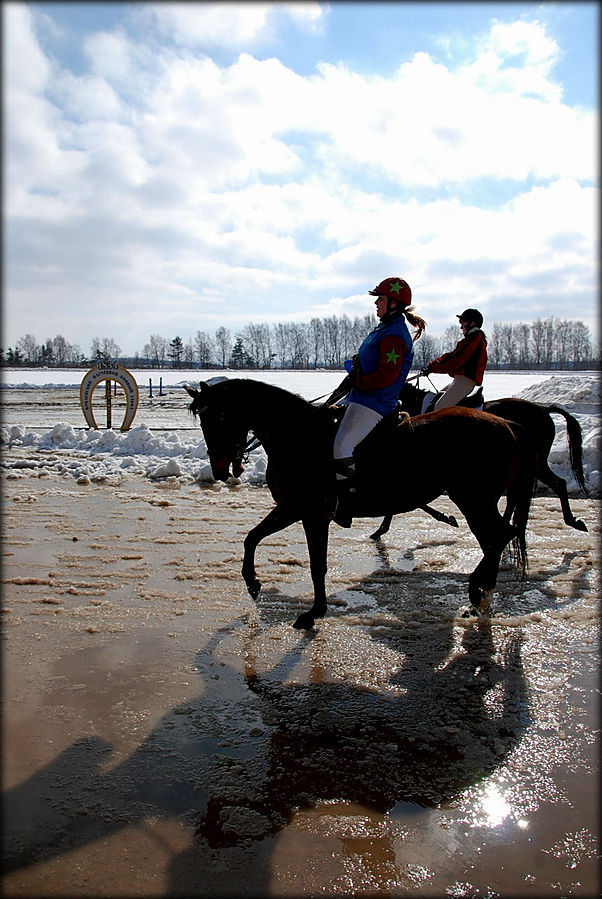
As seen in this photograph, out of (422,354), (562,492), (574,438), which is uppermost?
(422,354)

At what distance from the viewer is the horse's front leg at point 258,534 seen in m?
4.86

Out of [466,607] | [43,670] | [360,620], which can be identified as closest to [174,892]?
[43,670]

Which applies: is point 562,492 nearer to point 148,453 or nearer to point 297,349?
point 148,453

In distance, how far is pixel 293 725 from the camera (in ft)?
10.8

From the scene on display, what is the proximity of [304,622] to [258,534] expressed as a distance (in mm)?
886

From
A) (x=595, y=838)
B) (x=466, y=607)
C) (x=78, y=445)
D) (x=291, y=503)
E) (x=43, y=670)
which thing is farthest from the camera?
(x=78, y=445)

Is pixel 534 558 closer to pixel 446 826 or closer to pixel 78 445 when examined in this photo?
pixel 446 826

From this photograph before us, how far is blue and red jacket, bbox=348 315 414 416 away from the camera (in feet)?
14.8

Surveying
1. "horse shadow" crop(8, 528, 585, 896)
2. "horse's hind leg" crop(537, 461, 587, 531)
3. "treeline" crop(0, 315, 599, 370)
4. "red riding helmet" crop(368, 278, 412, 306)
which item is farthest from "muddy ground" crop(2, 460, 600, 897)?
"treeline" crop(0, 315, 599, 370)

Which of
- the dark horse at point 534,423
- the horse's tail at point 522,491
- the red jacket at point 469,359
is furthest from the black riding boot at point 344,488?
the red jacket at point 469,359

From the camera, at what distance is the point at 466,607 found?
16.7ft

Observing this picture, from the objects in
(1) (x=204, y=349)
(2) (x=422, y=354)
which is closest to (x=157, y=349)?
(1) (x=204, y=349)

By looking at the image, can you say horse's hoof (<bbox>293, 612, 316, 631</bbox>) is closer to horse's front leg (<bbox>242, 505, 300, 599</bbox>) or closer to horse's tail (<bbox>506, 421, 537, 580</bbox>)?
horse's front leg (<bbox>242, 505, 300, 599</bbox>)

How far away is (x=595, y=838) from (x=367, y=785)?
1019mm
